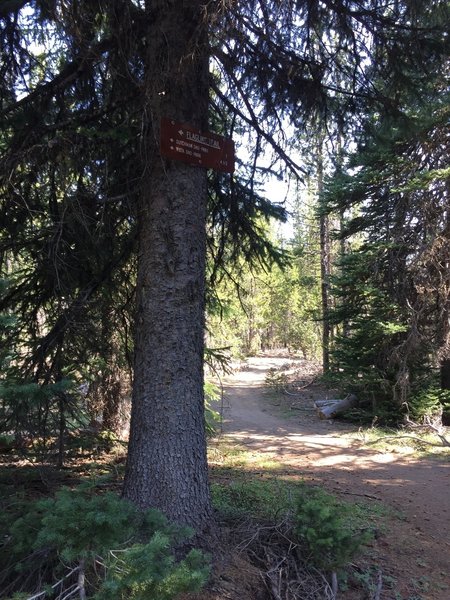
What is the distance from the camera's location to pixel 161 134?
387 cm

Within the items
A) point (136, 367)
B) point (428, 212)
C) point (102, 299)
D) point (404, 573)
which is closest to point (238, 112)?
point (102, 299)

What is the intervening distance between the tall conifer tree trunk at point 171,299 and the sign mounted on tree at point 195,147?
0.08m

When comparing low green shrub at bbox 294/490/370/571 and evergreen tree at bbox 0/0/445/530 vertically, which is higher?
evergreen tree at bbox 0/0/445/530

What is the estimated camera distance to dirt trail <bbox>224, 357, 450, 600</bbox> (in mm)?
4662

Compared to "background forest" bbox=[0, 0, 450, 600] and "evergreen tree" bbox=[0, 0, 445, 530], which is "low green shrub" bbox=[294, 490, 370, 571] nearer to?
"background forest" bbox=[0, 0, 450, 600]

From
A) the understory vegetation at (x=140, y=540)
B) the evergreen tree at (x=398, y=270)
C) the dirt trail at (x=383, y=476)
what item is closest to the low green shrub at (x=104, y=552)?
the understory vegetation at (x=140, y=540)

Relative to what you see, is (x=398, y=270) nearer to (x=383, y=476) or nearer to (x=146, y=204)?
(x=383, y=476)

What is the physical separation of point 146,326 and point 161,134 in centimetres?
161

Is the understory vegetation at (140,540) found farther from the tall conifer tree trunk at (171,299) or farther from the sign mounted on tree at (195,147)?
the sign mounted on tree at (195,147)

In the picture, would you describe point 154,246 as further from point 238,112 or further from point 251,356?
point 251,356

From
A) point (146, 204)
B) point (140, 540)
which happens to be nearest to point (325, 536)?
point (140, 540)

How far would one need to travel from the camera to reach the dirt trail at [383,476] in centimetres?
466

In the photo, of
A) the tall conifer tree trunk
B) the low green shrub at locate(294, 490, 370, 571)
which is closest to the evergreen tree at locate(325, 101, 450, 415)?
the tall conifer tree trunk

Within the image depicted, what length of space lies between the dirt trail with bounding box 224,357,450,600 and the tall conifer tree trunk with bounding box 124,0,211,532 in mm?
2348
